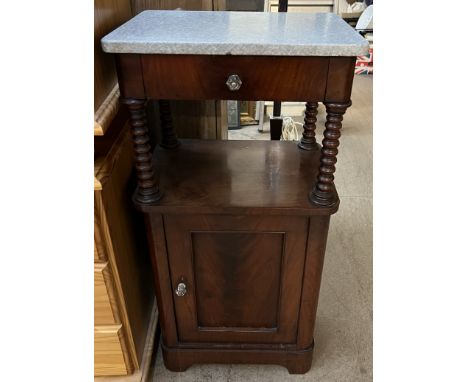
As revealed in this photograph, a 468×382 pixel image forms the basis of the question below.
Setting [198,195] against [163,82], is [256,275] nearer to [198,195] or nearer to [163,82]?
[198,195]

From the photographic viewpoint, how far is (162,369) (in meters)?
1.12

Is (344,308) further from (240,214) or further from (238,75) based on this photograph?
(238,75)

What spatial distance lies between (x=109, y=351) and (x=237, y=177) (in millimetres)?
526

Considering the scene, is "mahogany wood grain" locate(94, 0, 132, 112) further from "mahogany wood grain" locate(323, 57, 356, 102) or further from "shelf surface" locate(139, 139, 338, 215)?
"mahogany wood grain" locate(323, 57, 356, 102)

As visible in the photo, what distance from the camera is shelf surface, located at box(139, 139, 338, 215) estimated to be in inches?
33.0

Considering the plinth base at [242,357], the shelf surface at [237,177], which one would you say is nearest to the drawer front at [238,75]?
the shelf surface at [237,177]

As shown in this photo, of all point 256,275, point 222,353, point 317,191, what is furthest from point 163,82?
point 222,353

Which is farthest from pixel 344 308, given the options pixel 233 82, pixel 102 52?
pixel 102 52

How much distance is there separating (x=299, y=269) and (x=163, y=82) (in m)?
0.52

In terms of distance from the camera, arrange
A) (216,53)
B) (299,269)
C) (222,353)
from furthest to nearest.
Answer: (222,353) → (299,269) → (216,53)

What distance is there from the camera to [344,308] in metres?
1.30

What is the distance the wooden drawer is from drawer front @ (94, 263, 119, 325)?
0.07 ft

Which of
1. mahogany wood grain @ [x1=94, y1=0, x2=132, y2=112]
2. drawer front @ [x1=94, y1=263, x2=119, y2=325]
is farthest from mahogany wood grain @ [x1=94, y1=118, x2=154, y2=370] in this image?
mahogany wood grain @ [x1=94, y1=0, x2=132, y2=112]

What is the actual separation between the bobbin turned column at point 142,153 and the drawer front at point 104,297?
0.17m
